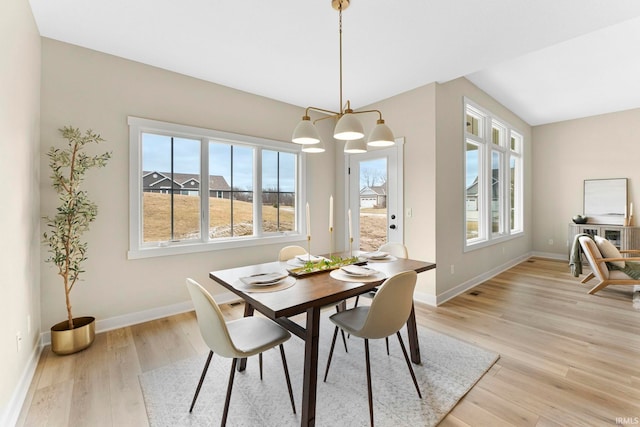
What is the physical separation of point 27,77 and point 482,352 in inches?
161

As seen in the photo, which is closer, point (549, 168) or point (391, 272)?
point (391, 272)

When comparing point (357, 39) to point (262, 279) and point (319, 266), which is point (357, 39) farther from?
point (262, 279)

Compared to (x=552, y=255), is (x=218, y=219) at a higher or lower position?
higher

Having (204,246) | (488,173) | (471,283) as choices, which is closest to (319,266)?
(204,246)

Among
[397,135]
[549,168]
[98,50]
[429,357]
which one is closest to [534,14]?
[397,135]

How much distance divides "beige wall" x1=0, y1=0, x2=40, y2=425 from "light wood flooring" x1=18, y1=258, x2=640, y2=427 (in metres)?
0.28

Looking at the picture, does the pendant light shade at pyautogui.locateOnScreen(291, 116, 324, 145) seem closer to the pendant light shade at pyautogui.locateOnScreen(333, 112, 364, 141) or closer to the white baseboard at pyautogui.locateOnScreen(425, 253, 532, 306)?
the pendant light shade at pyautogui.locateOnScreen(333, 112, 364, 141)

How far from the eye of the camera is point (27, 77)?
206 centimetres

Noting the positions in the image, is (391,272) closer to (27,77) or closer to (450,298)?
(450,298)

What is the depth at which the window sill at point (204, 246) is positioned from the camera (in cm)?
297

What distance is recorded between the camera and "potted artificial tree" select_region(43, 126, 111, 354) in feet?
7.68

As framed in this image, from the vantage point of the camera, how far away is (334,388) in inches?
75.4

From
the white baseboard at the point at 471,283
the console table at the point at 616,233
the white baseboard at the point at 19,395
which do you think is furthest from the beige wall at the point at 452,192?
the white baseboard at the point at 19,395

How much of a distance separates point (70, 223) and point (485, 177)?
5.19m
